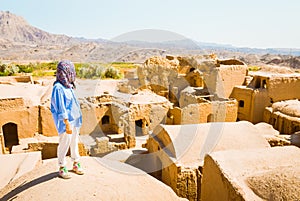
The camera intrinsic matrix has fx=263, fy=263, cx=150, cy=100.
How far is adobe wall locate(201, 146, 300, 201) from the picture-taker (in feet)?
15.4

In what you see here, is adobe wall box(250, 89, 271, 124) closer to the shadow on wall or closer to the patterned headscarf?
the shadow on wall

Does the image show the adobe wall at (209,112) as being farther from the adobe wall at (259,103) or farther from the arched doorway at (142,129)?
the adobe wall at (259,103)

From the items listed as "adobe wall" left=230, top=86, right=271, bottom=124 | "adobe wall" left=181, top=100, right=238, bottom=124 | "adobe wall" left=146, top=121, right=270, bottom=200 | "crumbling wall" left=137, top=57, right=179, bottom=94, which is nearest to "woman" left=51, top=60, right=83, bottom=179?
"adobe wall" left=146, top=121, right=270, bottom=200

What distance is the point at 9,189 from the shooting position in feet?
18.5

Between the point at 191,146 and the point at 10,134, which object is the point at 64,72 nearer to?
the point at 191,146

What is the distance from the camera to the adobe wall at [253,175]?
470 centimetres

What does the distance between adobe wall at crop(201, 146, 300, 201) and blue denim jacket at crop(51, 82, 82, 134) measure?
3448mm

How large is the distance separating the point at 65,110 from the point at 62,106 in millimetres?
88

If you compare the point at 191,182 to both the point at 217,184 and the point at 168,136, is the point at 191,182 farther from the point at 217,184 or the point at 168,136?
the point at 217,184

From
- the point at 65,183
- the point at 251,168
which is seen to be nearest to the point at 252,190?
the point at 251,168

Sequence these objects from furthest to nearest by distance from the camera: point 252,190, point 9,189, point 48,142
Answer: point 48,142, point 9,189, point 252,190

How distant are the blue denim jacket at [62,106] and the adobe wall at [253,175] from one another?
3448mm

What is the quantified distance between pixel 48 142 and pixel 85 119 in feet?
14.4

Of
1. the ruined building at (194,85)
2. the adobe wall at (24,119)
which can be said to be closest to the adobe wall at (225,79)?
the ruined building at (194,85)
